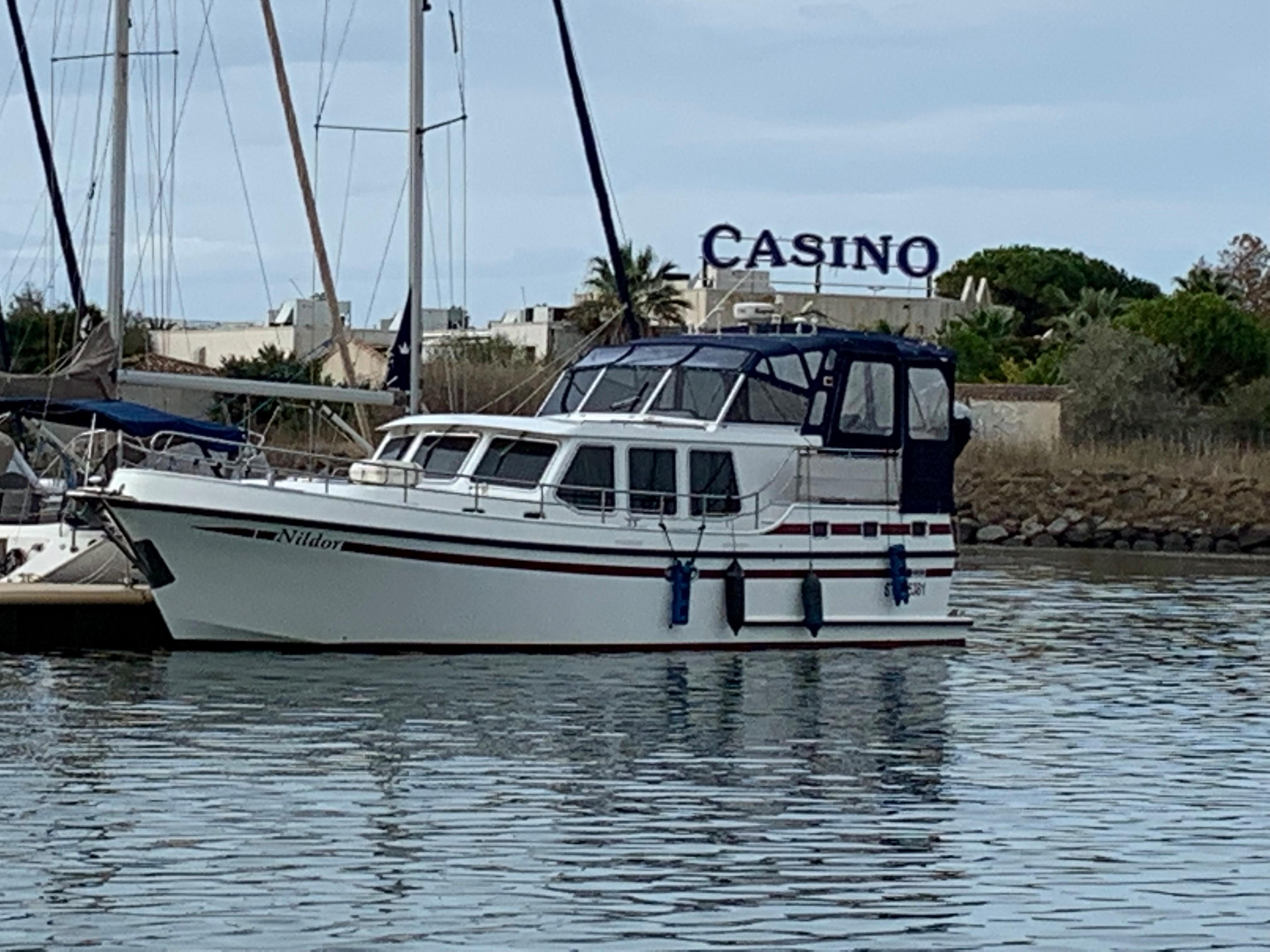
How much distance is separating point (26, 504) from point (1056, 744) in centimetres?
1445

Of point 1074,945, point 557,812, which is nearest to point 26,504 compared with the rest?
point 557,812

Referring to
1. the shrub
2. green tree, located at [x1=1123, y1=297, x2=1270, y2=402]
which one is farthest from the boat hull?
green tree, located at [x1=1123, y1=297, x2=1270, y2=402]

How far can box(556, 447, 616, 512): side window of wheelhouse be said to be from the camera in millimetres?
27453

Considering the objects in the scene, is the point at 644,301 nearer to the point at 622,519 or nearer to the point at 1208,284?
the point at 1208,284

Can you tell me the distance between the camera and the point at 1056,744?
2289 cm

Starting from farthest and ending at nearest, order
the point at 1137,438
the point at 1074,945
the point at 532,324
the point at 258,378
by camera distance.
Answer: the point at 532,324, the point at 1137,438, the point at 258,378, the point at 1074,945

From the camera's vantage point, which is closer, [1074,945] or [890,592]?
[1074,945]

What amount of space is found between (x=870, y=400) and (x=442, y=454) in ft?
17.8

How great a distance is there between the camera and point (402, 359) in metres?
33.1

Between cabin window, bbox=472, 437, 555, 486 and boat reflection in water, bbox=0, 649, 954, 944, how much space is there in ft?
6.83

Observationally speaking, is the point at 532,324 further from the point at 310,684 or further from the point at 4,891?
the point at 4,891

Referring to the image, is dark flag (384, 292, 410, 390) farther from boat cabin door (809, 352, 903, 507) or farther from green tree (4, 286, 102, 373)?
green tree (4, 286, 102, 373)

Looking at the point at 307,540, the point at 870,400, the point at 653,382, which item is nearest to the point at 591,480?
the point at 653,382

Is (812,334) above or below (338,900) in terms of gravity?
above
